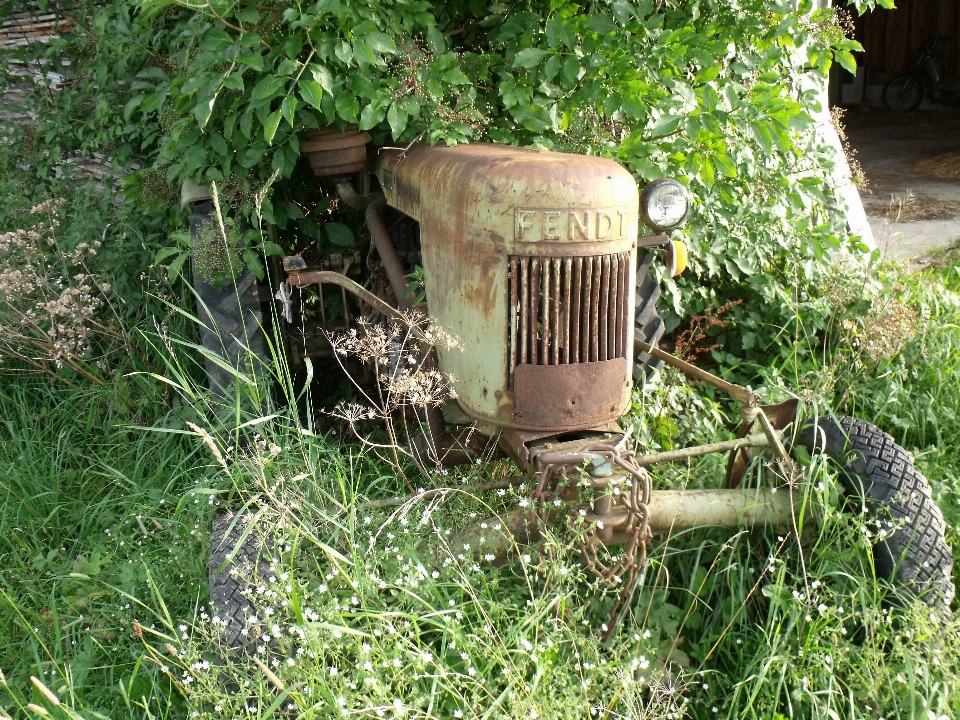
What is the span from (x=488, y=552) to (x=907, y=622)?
112cm

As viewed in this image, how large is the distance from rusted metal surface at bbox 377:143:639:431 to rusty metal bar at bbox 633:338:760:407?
0.50m

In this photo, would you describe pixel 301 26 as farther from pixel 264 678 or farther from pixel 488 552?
pixel 264 678

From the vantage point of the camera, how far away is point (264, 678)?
2.08 meters

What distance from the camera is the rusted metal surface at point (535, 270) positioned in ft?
7.54

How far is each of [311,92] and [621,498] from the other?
1578 millimetres

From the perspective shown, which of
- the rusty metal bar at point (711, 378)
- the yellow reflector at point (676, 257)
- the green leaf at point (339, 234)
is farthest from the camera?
the green leaf at point (339, 234)

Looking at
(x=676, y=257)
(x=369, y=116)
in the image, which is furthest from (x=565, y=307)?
(x=369, y=116)

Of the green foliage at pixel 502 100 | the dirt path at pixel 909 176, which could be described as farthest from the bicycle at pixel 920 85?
the green foliage at pixel 502 100

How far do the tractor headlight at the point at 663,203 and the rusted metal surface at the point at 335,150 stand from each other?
1153 millimetres

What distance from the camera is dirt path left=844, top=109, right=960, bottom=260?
5855mm

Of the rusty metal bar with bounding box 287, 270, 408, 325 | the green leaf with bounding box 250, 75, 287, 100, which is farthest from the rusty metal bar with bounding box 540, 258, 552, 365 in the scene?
the green leaf with bounding box 250, 75, 287, 100

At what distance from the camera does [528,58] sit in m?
3.21

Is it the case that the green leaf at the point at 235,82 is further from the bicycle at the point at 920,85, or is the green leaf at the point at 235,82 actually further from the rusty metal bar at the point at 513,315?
the bicycle at the point at 920,85

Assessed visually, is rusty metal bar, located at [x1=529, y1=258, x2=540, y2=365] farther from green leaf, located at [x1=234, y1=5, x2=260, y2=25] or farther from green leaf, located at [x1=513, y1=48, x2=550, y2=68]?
green leaf, located at [x1=234, y1=5, x2=260, y2=25]
